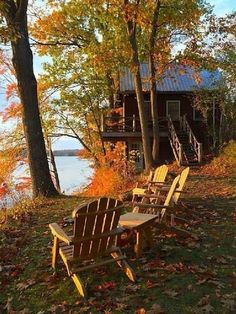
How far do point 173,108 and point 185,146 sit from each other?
5373 mm

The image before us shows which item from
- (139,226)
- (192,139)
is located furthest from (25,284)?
(192,139)

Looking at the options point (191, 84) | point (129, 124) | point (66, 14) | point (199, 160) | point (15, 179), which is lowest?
point (15, 179)

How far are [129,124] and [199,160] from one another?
7834 mm

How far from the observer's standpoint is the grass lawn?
462 cm

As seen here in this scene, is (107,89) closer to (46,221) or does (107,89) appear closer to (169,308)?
(46,221)

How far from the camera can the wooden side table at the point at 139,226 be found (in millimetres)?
5965

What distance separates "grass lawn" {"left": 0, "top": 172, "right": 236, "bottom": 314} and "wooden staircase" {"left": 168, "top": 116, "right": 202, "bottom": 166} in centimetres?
1413

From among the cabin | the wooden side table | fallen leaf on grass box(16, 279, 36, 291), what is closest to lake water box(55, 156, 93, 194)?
the cabin

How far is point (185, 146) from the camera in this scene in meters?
25.6

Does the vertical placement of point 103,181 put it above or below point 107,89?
A: below

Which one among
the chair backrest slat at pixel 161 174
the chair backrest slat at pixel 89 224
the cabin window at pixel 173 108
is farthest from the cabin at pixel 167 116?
the chair backrest slat at pixel 89 224

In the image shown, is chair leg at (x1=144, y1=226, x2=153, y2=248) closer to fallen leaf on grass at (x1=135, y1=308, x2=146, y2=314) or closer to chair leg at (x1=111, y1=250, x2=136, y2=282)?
chair leg at (x1=111, y1=250, x2=136, y2=282)

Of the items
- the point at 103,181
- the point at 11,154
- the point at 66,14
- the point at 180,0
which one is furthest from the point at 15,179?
the point at 180,0

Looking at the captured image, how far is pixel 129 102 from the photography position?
29.9m
